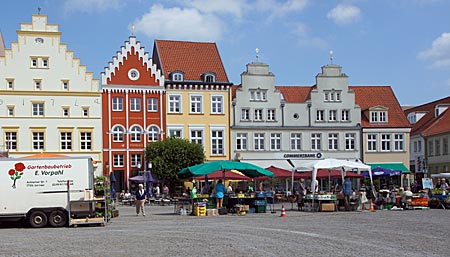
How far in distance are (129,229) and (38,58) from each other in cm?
3324

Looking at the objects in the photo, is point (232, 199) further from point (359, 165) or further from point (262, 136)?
point (262, 136)

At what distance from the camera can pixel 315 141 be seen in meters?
58.1

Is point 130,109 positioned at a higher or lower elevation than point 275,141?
higher

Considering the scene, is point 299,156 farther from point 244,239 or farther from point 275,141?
point 244,239

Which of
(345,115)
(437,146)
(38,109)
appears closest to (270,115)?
(345,115)

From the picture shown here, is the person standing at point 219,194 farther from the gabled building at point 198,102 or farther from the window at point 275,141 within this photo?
the window at point 275,141

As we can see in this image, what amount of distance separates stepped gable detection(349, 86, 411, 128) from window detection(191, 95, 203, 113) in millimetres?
14416

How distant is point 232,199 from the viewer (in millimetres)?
29875

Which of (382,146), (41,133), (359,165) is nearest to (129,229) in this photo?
(359,165)

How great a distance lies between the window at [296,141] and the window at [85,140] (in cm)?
1677

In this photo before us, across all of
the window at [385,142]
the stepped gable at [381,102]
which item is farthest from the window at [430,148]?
the window at [385,142]

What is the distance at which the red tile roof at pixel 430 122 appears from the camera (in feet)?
205

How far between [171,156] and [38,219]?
27.9 metres

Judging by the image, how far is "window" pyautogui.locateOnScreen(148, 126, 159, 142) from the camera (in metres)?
54.6
